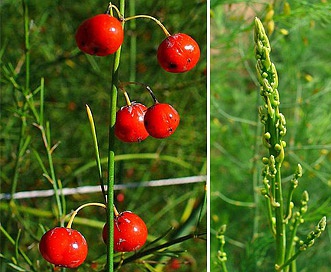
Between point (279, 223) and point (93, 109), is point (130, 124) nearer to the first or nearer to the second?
point (279, 223)

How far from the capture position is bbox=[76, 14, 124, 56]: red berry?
0.91 ft

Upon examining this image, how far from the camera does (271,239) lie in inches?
20.8

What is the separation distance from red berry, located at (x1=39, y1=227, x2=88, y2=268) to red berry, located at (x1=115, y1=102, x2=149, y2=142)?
5 centimetres

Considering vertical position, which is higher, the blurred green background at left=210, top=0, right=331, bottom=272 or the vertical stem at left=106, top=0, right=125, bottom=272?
the vertical stem at left=106, top=0, right=125, bottom=272

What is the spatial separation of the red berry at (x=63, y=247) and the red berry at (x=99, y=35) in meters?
0.09

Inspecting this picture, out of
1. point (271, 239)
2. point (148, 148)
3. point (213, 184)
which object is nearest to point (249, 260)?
point (271, 239)

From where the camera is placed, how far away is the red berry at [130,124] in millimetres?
312

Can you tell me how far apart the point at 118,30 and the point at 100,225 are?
1.34ft

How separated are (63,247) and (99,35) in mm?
98

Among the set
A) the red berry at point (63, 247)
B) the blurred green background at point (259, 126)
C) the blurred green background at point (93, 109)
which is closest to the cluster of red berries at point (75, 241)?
the red berry at point (63, 247)

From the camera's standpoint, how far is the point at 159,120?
0.30m

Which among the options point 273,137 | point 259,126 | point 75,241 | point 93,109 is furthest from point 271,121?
point 93,109

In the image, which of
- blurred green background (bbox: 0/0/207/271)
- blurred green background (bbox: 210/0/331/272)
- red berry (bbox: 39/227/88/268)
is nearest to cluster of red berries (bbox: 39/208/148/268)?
red berry (bbox: 39/227/88/268)

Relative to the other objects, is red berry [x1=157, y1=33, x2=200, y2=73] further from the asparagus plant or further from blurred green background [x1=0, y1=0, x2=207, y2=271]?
blurred green background [x1=0, y1=0, x2=207, y2=271]
